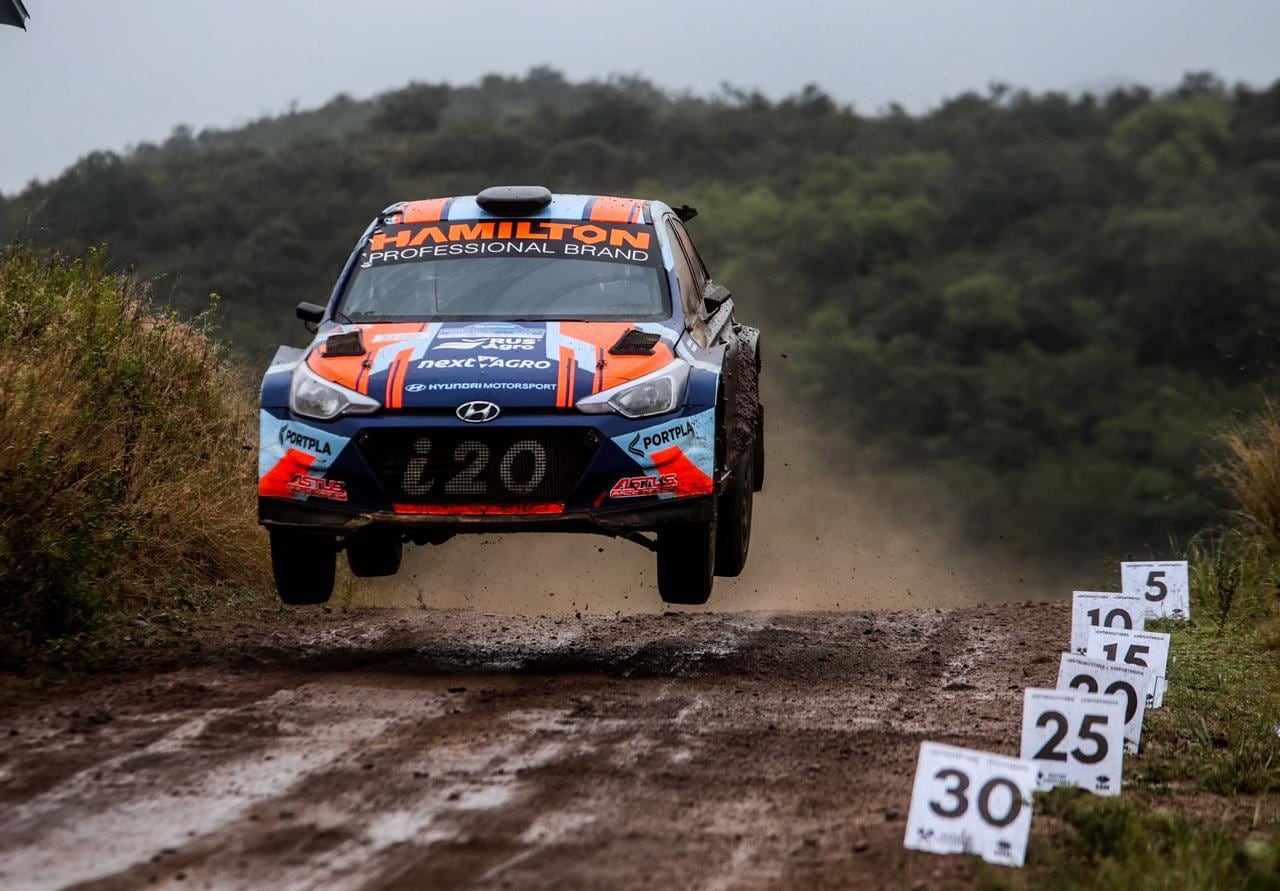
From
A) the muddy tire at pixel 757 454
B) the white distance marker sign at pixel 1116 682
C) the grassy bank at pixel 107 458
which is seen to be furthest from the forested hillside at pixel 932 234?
the white distance marker sign at pixel 1116 682

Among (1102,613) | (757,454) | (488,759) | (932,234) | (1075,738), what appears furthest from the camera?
(932,234)

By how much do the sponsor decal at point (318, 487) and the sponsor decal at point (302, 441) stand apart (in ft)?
0.37

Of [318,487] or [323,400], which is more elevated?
[323,400]

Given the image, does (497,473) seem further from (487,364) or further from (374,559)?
(374,559)

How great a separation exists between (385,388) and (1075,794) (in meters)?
3.34

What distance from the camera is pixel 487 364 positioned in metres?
7.46

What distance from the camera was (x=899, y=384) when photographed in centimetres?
5459

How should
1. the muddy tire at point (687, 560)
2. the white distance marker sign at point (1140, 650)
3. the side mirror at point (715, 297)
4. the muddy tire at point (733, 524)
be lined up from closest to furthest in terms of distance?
the white distance marker sign at point (1140, 650)
the muddy tire at point (687, 560)
the muddy tire at point (733, 524)
the side mirror at point (715, 297)

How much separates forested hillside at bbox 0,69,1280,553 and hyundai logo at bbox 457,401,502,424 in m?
33.1

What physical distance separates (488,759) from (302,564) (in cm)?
242

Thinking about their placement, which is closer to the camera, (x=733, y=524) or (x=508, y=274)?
(x=508, y=274)

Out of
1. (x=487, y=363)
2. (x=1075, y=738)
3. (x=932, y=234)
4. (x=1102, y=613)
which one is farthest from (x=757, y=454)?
(x=932, y=234)

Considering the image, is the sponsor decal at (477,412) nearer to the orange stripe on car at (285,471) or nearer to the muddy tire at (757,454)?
the orange stripe on car at (285,471)

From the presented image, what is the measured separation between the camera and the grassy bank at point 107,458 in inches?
297
